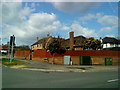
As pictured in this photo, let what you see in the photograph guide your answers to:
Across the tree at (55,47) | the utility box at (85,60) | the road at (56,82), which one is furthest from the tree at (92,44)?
the road at (56,82)

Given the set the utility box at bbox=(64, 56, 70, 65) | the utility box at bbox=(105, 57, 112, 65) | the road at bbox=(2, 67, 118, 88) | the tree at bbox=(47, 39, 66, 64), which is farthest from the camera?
Result: the utility box at bbox=(105, 57, 112, 65)

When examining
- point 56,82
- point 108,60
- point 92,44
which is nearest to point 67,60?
point 108,60

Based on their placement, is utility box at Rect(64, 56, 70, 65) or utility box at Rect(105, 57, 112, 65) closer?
utility box at Rect(64, 56, 70, 65)

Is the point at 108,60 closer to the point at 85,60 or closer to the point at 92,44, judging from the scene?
the point at 85,60

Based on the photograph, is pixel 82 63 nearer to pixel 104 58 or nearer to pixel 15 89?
pixel 104 58

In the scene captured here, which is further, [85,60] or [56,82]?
[85,60]

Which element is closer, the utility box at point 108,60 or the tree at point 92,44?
the utility box at point 108,60

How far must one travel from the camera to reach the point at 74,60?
24641 mm

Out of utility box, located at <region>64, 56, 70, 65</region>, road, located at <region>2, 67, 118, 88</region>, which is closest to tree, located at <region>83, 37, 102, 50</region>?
utility box, located at <region>64, 56, 70, 65</region>

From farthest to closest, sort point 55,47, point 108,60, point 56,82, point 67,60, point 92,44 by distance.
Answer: point 92,44, point 108,60, point 55,47, point 67,60, point 56,82

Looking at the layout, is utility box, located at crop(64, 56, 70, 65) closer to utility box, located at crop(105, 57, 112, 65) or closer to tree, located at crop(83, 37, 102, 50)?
utility box, located at crop(105, 57, 112, 65)

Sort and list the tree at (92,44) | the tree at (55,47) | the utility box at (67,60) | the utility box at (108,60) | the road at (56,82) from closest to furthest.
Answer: the road at (56,82), the utility box at (67,60), the tree at (55,47), the utility box at (108,60), the tree at (92,44)

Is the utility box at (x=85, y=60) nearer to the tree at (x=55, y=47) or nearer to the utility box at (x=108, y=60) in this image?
the utility box at (x=108, y=60)

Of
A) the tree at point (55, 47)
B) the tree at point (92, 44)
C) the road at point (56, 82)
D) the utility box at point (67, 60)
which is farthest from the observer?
the tree at point (92, 44)
